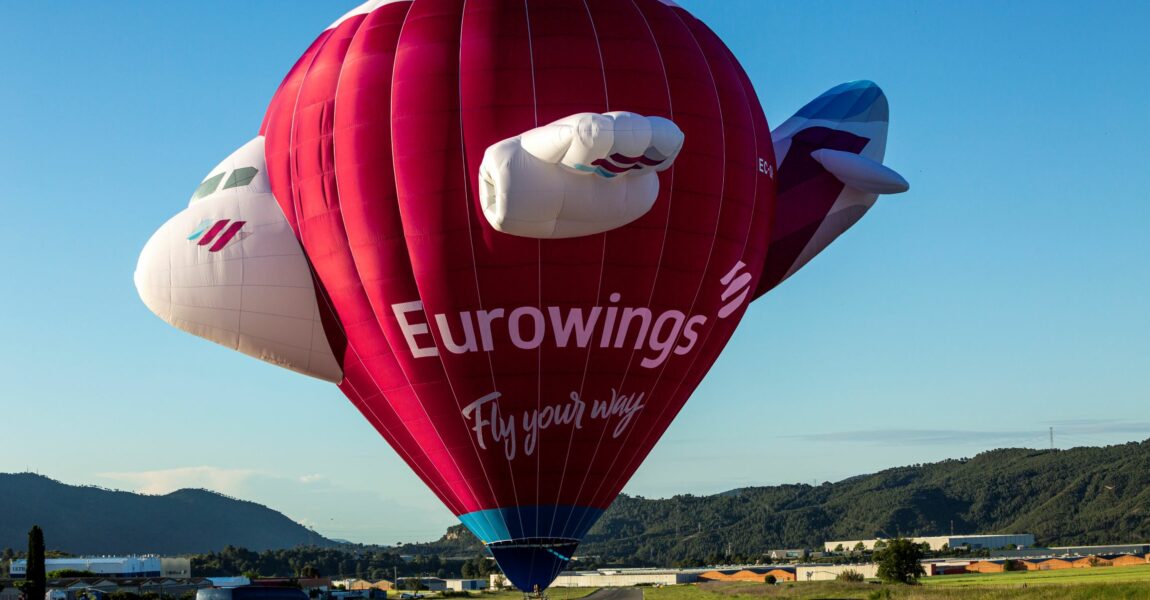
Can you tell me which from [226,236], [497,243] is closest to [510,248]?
[497,243]

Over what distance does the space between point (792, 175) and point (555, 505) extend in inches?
368

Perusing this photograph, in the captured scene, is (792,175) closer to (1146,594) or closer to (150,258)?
(150,258)

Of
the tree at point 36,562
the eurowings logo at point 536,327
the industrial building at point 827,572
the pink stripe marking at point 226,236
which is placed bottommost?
the industrial building at point 827,572

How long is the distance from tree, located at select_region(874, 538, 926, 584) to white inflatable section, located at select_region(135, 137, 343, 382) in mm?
41515

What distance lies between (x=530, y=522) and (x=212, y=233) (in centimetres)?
873

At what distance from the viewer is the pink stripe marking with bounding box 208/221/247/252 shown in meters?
28.5

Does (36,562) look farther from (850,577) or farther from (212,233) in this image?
(850,577)

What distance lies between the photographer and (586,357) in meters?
26.8

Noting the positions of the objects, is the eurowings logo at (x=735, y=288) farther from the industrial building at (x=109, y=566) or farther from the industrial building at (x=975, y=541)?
the industrial building at (x=975, y=541)

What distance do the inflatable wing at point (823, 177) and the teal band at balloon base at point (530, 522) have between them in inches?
270

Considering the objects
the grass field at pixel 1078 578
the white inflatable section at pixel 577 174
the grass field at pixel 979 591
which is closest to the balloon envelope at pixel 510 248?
the white inflatable section at pixel 577 174

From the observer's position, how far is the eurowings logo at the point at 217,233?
28547mm

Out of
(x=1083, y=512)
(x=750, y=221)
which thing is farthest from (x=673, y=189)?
(x=1083, y=512)

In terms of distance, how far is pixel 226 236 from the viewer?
1129 inches
